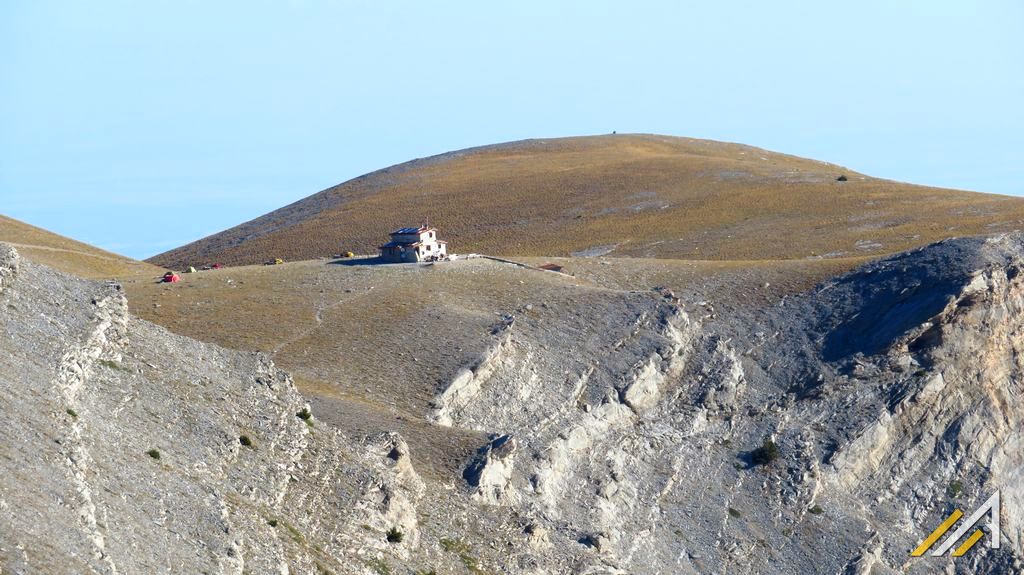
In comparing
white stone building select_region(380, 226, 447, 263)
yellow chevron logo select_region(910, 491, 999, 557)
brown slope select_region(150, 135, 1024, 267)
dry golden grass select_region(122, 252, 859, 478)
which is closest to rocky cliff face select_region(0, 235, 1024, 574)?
yellow chevron logo select_region(910, 491, 999, 557)

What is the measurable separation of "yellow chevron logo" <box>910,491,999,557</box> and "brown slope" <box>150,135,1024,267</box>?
28152mm

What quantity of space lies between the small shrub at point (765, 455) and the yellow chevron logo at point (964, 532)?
27.1 ft

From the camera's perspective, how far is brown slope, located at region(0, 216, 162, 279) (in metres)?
90.6

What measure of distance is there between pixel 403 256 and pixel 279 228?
4920 centimetres

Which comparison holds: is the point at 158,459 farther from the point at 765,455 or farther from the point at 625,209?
the point at 625,209

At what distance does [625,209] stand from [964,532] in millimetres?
57773

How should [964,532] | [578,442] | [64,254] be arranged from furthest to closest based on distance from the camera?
[64,254] < [964,532] < [578,442]

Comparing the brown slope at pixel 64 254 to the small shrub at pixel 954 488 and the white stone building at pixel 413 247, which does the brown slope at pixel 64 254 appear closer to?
the white stone building at pixel 413 247

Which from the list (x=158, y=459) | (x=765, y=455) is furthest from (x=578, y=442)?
(x=158, y=459)

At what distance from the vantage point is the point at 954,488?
70688mm

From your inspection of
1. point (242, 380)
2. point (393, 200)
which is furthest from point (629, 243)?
point (242, 380)

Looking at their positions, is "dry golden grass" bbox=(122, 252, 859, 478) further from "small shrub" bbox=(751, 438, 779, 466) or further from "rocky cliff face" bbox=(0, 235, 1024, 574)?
"small shrub" bbox=(751, 438, 779, 466)

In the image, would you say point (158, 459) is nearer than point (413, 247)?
Yes

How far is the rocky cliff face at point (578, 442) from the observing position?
42.9m
